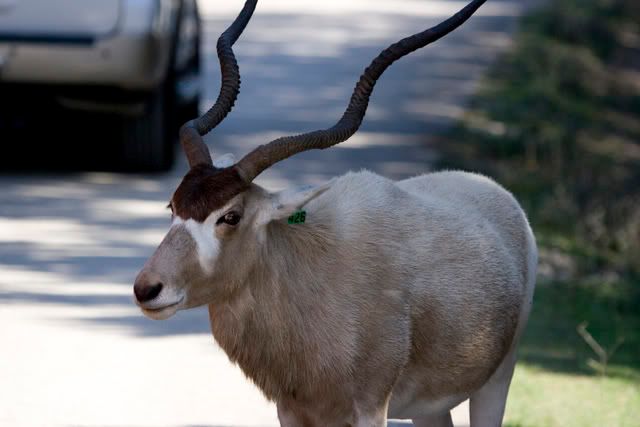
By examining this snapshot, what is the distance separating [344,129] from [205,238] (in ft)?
2.56

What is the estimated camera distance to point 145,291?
5328 millimetres

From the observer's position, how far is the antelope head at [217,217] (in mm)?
5426

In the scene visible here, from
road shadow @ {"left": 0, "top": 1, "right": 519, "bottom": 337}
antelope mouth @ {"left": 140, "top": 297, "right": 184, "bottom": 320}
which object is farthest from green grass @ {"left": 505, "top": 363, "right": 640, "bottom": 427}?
antelope mouth @ {"left": 140, "top": 297, "right": 184, "bottom": 320}

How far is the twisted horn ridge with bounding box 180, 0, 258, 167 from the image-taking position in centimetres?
589

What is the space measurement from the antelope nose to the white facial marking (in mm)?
256

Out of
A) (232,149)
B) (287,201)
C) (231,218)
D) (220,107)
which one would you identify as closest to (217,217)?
(231,218)

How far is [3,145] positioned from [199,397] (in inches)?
261

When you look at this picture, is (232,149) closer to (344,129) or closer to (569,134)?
(569,134)

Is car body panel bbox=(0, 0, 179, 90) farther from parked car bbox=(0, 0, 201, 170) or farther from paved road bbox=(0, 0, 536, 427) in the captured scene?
paved road bbox=(0, 0, 536, 427)

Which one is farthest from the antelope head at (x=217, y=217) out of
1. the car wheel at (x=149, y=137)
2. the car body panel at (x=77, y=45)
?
the car wheel at (x=149, y=137)

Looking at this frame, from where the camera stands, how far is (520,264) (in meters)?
6.66

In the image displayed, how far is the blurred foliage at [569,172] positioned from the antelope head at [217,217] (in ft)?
8.15

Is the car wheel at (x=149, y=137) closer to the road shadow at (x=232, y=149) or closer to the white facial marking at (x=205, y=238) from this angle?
the road shadow at (x=232, y=149)

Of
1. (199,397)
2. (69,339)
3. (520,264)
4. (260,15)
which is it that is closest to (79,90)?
(69,339)
